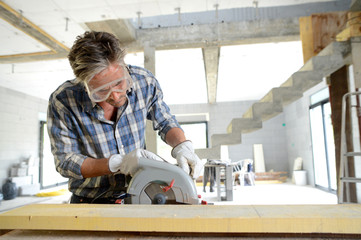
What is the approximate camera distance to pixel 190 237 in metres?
0.75

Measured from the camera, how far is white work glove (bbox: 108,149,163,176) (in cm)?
120

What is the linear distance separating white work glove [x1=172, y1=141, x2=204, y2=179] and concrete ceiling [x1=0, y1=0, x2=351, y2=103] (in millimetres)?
2789

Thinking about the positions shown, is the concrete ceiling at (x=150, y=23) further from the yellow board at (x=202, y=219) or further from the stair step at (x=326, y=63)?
the yellow board at (x=202, y=219)

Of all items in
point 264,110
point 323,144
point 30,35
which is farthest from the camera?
point 323,144

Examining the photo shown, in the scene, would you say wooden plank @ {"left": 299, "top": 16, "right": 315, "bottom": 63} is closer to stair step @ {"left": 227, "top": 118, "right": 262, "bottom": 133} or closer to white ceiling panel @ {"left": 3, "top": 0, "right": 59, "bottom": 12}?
stair step @ {"left": 227, "top": 118, "right": 262, "bottom": 133}

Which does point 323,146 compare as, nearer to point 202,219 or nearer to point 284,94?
point 284,94

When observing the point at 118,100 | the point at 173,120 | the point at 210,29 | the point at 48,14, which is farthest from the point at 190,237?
the point at 210,29


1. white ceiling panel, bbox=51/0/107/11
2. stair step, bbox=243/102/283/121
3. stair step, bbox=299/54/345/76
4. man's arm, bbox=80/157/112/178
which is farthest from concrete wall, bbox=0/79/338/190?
man's arm, bbox=80/157/112/178

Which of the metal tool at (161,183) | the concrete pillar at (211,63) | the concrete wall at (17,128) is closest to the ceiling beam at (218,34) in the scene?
the concrete pillar at (211,63)

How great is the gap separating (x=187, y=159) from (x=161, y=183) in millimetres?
375

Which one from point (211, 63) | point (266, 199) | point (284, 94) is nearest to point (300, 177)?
point (266, 199)

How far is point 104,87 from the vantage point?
131cm

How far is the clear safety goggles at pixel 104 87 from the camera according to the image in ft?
4.28

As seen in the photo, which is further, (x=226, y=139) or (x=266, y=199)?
(x=266, y=199)
